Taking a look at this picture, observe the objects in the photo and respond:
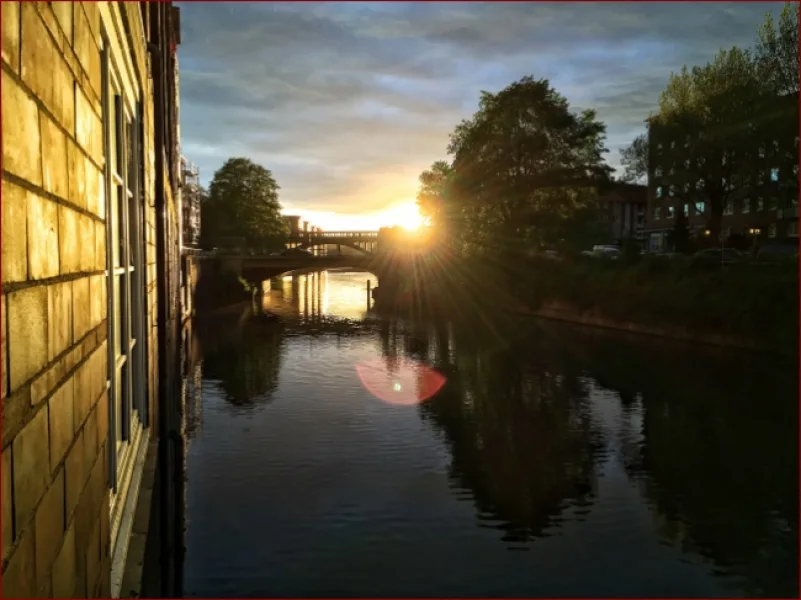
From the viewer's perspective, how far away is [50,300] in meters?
2.29

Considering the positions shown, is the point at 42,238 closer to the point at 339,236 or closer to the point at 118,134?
the point at 118,134

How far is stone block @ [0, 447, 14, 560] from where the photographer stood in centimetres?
185

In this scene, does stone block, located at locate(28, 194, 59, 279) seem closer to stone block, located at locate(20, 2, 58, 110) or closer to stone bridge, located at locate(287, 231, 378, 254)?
stone block, located at locate(20, 2, 58, 110)

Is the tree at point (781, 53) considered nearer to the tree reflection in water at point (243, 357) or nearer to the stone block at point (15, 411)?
the tree reflection in water at point (243, 357)

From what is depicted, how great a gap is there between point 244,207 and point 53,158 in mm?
89863

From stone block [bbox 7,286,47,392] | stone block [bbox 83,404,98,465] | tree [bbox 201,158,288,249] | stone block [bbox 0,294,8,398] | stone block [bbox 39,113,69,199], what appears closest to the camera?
stone block [bbox 0,294,8,398]

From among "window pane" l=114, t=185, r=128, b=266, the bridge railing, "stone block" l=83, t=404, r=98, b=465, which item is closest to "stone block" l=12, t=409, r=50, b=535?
"stone block" l=83, t=404, r=98, b=465

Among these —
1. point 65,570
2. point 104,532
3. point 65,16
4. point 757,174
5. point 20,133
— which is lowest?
point 104,532

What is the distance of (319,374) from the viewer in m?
29.1

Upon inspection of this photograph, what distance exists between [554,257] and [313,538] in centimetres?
4122

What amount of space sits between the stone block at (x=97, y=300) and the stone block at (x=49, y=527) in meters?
0.92

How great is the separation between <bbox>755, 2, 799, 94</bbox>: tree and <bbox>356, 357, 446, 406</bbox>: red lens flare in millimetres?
26374

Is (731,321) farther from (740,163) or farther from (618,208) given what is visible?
(618,208)

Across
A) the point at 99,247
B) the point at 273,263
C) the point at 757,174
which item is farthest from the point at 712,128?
the point at 99,247
